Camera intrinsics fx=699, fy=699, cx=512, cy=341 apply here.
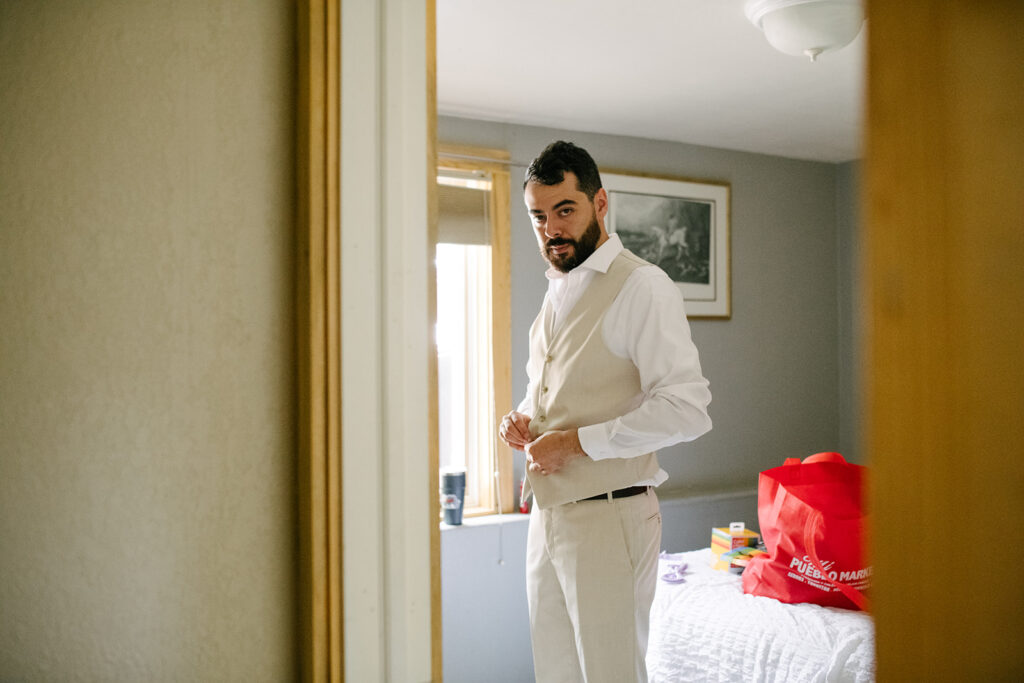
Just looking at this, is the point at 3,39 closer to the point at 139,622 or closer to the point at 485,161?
the point at 139,622

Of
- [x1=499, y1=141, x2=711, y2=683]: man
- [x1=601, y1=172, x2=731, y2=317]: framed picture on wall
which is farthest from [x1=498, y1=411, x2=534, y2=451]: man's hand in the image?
[x1=601, y1=172, x2=731, y2=317]: framed picture on wall

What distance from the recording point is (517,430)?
1788mm

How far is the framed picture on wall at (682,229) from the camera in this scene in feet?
12.1

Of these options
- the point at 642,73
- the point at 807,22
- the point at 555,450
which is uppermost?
the point at 642,73

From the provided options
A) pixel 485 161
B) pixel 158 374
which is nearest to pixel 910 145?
pixel 158 374

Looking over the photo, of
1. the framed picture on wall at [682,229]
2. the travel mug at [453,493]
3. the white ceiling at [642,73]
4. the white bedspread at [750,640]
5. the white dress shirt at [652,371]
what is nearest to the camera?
the white dress shirt at [652,371]

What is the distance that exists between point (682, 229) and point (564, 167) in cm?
223

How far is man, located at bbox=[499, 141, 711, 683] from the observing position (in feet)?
5.16

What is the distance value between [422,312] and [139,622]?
0.43 meters

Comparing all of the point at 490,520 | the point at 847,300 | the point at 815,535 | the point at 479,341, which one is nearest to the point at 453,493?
the point at 490,520

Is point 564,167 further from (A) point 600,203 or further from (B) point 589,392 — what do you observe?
(B) point 589,392

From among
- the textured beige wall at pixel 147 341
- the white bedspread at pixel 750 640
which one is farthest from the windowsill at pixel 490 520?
the textured beige wall at pixel 147 341

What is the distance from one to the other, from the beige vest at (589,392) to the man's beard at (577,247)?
8cm

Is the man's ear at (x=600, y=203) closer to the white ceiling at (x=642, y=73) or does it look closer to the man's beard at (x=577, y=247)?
the man's beard at (x=577, y=247)
